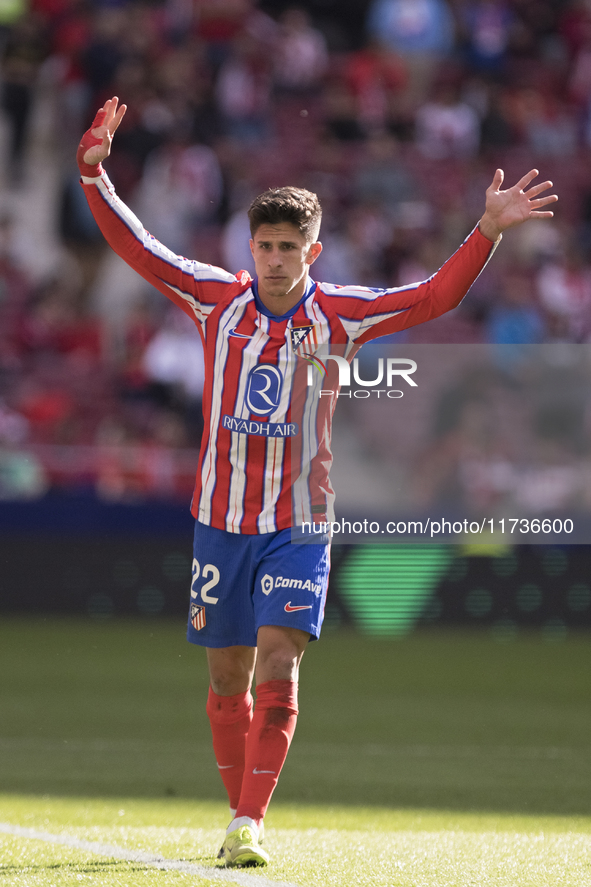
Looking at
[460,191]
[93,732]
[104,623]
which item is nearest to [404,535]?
[104,623]

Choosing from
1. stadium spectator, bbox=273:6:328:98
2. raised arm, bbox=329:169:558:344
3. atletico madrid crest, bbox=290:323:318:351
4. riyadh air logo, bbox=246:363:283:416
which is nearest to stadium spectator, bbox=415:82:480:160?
stadium spectator, bbox=273:6:328:98

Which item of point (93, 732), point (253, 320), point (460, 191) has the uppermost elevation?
point (460, 191)

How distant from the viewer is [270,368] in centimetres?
418

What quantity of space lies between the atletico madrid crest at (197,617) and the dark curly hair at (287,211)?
48.4 inches

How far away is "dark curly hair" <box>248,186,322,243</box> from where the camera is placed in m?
4.16

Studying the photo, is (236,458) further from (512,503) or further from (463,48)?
(463,48)

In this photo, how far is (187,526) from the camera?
10188 millimetres

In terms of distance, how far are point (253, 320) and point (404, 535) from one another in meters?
6.47

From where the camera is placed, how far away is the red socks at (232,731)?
433 centimetres

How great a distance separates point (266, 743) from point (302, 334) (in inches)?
50.8

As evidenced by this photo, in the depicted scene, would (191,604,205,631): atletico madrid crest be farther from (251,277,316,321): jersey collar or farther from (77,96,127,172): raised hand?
(77,96,127,172): raised hand

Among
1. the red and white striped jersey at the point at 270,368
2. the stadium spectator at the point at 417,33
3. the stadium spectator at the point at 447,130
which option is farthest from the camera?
the stadium spectator at the point at 417,33

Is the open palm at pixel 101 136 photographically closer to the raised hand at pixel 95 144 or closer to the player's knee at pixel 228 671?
the raised hand at pixel 95 144

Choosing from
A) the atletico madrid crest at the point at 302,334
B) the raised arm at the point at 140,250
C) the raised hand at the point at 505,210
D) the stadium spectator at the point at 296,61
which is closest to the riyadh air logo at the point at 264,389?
the atletico madrid crest at the point at 302,334
